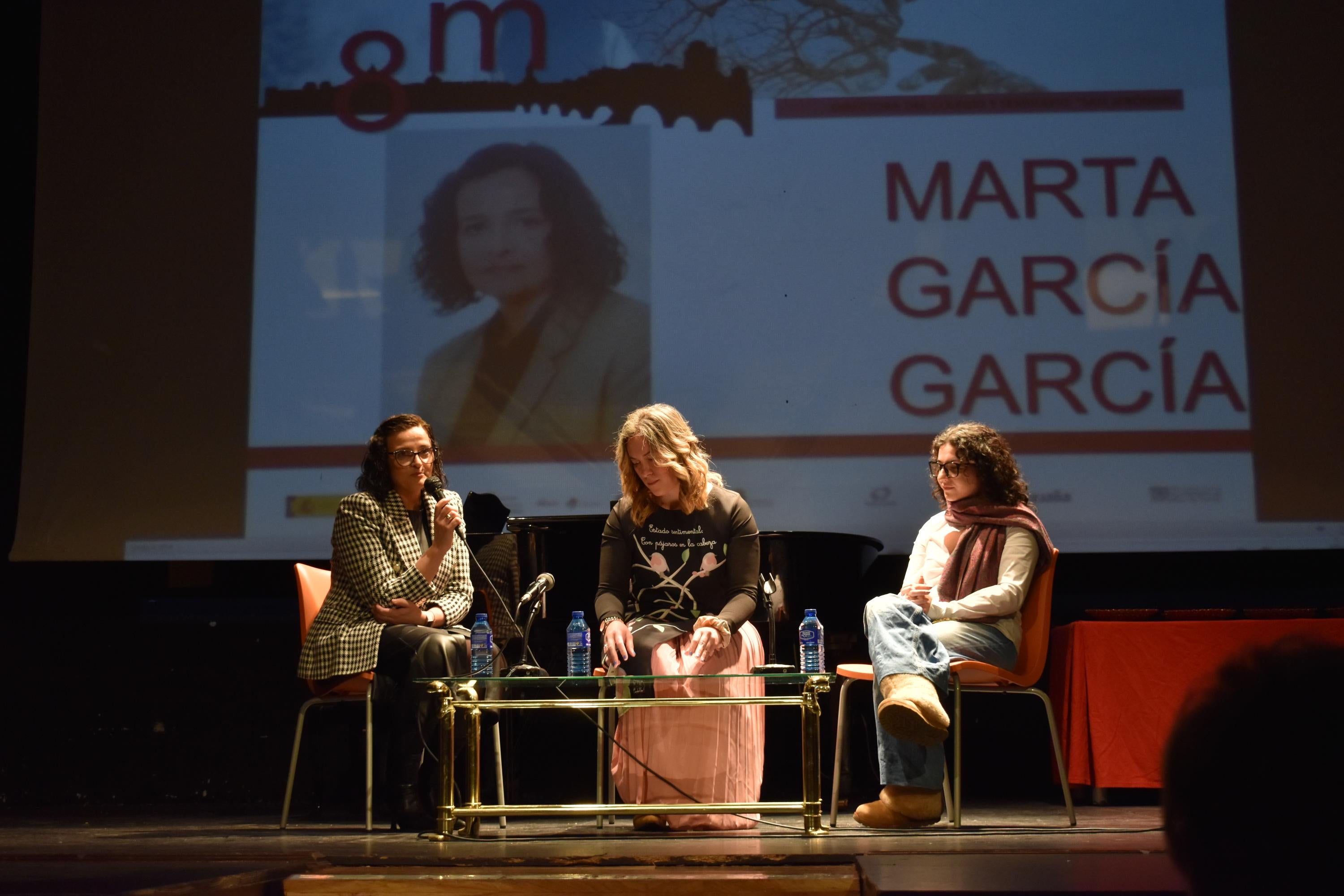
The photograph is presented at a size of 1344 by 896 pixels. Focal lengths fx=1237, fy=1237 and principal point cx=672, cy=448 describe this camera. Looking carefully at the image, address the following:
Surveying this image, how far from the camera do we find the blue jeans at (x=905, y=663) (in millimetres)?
2977

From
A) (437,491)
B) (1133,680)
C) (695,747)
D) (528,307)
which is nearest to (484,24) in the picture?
(528,307)

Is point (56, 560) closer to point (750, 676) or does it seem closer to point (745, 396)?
point (745, 396)

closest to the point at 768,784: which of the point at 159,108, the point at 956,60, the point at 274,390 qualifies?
the point at 274,390

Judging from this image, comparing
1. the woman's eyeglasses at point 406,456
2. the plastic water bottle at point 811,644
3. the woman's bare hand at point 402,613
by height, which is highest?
the woman's eyeglasses at point 406,456

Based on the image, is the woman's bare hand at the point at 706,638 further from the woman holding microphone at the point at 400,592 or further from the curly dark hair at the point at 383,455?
the curly dark hair at the point at 383,455

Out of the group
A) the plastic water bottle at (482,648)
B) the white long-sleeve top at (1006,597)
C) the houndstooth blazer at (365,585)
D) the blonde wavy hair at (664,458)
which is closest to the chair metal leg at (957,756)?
the white long-sleeve top at (1006,597)

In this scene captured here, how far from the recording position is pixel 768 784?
4129mm

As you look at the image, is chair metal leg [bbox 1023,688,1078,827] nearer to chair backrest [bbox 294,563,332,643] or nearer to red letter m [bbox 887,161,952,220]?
red letter m [bbox 887,161,952,220]

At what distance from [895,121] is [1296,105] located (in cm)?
131

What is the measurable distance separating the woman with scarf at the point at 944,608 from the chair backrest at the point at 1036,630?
0.03 meters

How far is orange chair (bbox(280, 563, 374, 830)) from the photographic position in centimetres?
335

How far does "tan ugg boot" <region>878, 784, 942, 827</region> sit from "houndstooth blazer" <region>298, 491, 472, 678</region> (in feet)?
4.16

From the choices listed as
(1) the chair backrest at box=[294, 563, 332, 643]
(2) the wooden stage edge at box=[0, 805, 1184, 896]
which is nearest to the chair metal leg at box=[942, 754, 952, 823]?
(2) the wooden stage edge at box=[0, 805, 1184, 896]

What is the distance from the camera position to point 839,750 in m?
3.29
